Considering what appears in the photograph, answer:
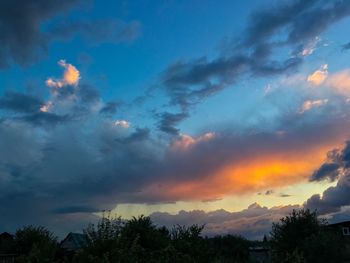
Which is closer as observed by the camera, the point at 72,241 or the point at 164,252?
the point at 164,252

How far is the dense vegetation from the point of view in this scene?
3388cm

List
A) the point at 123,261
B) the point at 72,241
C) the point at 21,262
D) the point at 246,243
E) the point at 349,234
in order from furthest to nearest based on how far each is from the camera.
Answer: the point at 246,243 → the point at 72,241 → the point at 349,234 → the point at 21,262 → the point at 123,261

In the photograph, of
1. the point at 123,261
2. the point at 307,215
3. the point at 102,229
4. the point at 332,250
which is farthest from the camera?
the point at 307,215

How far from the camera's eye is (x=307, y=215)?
65625mm

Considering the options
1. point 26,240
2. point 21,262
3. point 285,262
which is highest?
point 26,240

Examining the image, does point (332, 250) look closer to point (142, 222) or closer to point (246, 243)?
point (142, 222)

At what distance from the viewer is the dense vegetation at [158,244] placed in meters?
33.9

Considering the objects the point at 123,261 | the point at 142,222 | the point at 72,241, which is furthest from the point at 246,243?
the point at 123,261

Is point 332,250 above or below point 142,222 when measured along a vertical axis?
below

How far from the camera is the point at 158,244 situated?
55.7m

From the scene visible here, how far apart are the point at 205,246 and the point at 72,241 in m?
65.7

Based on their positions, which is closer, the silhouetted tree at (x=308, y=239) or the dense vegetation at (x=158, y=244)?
the dense vegetation at (x=158, y=244)

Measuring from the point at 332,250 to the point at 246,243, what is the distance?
7125 cm

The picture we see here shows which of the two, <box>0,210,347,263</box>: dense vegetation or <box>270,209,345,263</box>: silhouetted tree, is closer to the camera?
<box>0,210,347,263</box>: dense vegetation
